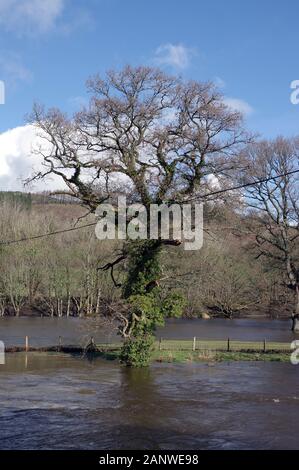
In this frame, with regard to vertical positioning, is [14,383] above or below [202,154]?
below

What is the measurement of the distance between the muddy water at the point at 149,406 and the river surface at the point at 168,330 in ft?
31.3

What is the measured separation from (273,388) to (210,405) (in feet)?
13.5

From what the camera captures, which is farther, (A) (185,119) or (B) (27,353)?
(B) (27,353)

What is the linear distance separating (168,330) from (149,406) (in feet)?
92.3

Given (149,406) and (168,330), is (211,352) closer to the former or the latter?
(149,406)

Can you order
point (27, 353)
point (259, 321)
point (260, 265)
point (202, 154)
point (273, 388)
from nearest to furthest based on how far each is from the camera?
point (273, 388) < point (202, 154) < point (27, 353) < point (259, 321) < point (260, 265)

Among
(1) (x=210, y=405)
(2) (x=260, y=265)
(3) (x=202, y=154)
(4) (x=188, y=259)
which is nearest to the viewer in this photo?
(1) (x=210, y=405)

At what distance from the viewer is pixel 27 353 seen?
29.7 meters

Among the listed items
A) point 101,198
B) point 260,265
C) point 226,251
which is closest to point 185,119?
point 101,198

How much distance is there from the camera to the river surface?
36.9 metres

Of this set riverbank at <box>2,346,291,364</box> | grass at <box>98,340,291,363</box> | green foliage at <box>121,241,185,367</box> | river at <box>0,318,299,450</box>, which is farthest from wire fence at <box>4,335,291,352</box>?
green foliage at <box>121,241,185,367</box>

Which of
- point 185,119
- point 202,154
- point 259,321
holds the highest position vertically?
point 185,119

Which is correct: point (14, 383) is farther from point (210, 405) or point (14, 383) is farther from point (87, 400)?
point (210, 405)

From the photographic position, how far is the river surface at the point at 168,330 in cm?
3694
